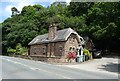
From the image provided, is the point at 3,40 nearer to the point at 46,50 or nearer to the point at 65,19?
the point at 65,19

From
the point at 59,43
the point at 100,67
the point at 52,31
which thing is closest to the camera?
the point at 100,67

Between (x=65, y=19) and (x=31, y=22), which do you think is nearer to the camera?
(x=65, y=19)

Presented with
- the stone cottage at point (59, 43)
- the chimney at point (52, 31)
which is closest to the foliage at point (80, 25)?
the stone cottage at point (59, 43)

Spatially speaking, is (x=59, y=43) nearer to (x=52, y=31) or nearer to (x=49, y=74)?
(x=52, y=31)

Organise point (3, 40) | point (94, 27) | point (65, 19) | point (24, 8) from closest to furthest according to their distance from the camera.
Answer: point (94, 27) < point (65, 19) < point (3, 40) < point (24, 8)

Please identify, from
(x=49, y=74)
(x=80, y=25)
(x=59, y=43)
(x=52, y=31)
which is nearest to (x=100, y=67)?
(x=49, y=74)

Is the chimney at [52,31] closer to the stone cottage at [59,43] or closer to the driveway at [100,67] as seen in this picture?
the stone cottage at [59,43]

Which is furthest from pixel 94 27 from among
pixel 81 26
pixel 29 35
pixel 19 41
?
pixel 19 41

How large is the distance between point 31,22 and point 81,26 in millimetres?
23619

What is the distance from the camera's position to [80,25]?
72.6 meters

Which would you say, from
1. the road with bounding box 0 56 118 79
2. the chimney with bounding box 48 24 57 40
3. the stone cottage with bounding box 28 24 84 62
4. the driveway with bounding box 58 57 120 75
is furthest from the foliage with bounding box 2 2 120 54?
the road with bounding box 0 56 118 79

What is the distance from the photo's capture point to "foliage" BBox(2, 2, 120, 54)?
193 feet

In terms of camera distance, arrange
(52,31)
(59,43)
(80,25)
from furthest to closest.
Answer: (80,25)
(52,31)
(59,43)

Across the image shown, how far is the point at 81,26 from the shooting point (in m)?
72.2
